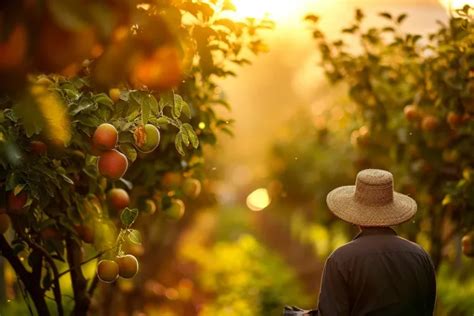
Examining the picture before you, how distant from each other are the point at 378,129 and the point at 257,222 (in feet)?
54.3

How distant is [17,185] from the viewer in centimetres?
398

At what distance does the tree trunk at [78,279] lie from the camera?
5055 mm

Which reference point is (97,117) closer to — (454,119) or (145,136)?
(145,136)

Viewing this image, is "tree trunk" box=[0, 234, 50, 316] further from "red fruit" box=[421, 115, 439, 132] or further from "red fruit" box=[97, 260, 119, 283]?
"red fruit" box=[421, 115, 439, 132]

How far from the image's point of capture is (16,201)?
4195mm

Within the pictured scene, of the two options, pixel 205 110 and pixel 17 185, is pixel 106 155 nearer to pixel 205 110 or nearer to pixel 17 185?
pixel 17 185

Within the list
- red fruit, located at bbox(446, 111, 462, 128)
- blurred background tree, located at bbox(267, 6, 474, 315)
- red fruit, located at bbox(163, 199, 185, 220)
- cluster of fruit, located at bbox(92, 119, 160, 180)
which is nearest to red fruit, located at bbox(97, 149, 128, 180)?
cluster of fruit, located at bbox(92, 119, 160, 180)

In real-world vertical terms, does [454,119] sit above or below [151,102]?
below

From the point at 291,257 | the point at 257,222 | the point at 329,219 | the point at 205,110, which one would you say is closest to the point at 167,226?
the point at 329,219

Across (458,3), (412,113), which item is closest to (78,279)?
(412,113)

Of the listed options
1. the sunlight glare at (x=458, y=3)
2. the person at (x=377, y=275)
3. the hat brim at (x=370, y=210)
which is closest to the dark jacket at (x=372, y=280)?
the person at (x=377, y=275)

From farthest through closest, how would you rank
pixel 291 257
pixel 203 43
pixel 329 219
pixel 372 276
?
pixel 291 257
pixel 329 219
pixel 203 43
pixel 372 276

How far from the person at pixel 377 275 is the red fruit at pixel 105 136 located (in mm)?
1141

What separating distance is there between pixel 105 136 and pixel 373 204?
4.30 feet
